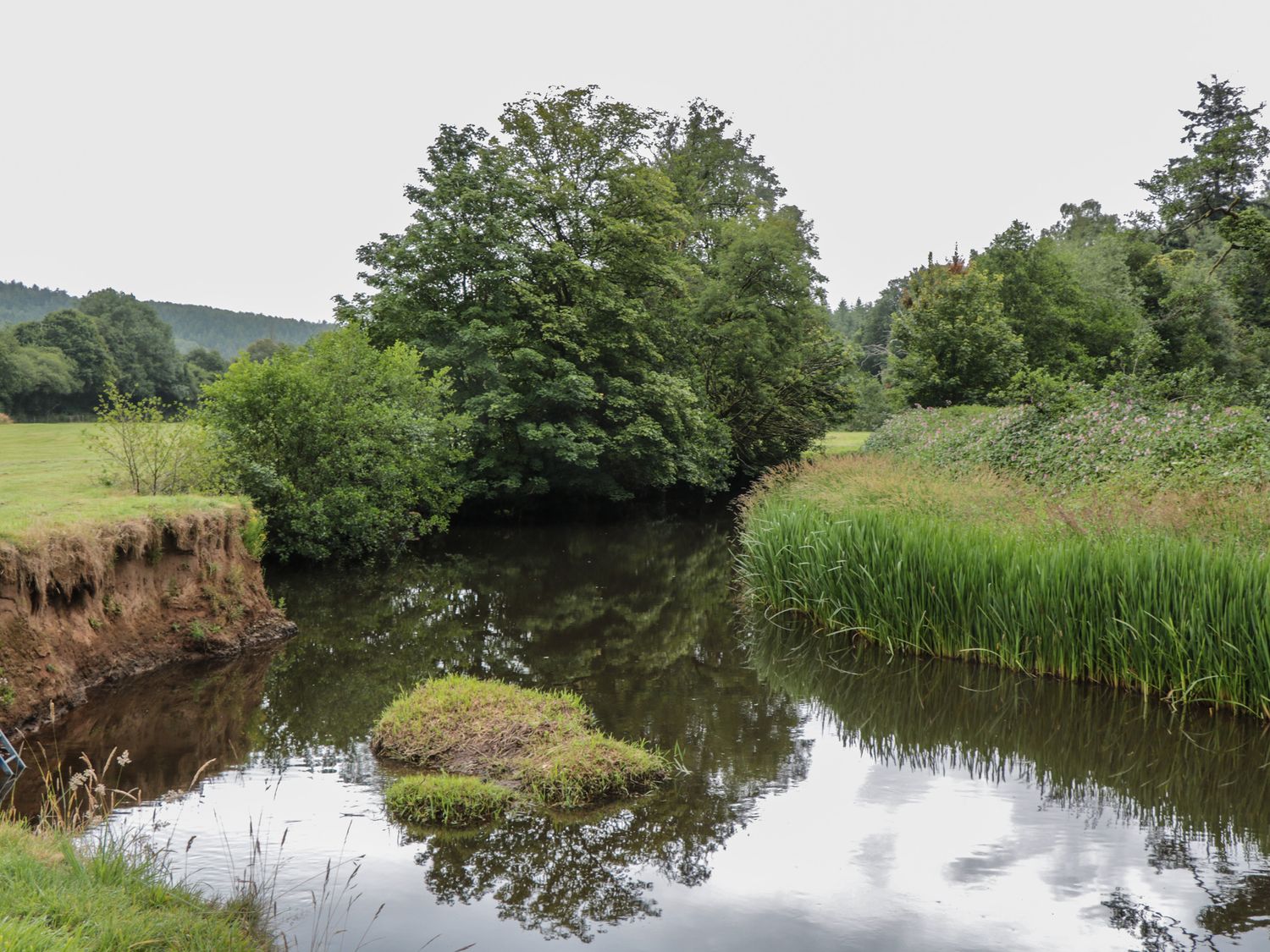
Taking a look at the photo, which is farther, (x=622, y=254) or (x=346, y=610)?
(x=622, y=254)

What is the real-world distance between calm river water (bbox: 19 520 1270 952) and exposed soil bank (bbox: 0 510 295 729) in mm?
466

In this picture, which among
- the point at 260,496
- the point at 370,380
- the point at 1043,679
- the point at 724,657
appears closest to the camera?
the point at 1043,679

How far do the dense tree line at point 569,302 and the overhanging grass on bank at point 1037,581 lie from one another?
36.3 feet

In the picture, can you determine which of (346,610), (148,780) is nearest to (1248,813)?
(148,780)

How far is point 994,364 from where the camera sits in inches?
1168

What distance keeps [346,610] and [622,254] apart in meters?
15.0

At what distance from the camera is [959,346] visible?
29.9m

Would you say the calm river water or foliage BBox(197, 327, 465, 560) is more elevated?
foliage BBox(197, 327, 465, 560)

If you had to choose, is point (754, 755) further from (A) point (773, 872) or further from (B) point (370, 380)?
(B) point (370, 380)

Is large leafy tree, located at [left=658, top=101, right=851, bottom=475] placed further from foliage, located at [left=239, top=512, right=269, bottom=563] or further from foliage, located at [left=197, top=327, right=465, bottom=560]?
foliage, located at [left=239, top=512, right=269, bottom=563]

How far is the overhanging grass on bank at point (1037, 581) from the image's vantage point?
8.23 m

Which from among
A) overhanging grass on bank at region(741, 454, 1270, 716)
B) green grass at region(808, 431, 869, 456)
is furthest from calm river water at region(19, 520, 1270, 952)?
green grass at region(808, 431, 869, 456)

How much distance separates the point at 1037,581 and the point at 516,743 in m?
5.76

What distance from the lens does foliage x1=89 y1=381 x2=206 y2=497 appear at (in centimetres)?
1206
